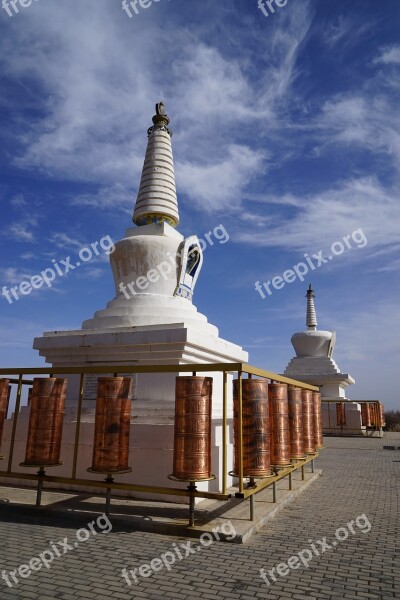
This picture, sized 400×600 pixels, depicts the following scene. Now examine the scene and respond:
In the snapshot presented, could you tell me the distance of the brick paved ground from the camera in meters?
3.81

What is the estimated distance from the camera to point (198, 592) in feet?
12.5

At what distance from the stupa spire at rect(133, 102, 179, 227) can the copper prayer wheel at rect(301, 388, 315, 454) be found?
5.80m

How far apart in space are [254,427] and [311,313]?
84.4ft

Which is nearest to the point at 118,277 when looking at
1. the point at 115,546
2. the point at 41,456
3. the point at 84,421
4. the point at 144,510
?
the point at 84,421

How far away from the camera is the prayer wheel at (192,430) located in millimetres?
5582

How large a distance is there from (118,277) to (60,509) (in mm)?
5884

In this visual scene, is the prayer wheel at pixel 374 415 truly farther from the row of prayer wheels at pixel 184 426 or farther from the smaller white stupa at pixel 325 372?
the row of prayer wheels at pixel 184 426

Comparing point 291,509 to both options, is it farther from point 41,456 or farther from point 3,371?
point 3,371

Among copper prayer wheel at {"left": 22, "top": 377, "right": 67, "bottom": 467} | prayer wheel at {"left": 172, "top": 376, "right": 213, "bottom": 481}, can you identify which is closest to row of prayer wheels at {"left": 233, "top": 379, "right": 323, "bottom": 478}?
prayer wheel at {"left": 172, "top": 376, "right": 213, "bottom": 481}

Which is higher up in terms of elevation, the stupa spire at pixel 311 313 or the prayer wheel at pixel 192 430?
the stupa spire at pixel 311 313

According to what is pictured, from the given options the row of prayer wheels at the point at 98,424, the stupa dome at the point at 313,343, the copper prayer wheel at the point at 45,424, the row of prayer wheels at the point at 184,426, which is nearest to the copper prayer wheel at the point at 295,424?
the row of prayer wheels at the point at 184,426

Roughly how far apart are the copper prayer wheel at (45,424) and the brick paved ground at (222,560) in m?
0.72

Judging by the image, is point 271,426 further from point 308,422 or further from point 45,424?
→ point 45,424

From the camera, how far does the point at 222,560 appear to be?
4547 millimetres
